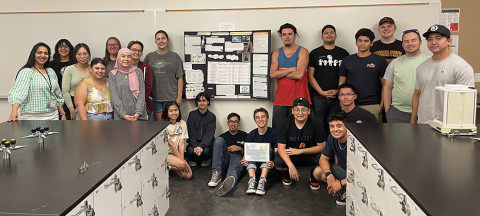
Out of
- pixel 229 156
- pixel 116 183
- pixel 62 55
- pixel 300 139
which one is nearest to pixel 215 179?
pixel 229 156

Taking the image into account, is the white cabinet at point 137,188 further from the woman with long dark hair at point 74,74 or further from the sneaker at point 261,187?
the woman with long dark hair at point 74,74

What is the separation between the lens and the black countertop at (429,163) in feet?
5.41

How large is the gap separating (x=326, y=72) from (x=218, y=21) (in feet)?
4.68

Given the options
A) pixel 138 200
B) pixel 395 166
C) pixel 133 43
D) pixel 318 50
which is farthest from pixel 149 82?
pixel 395 166

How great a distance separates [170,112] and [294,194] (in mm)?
1514

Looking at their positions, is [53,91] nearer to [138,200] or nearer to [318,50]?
[138,200]

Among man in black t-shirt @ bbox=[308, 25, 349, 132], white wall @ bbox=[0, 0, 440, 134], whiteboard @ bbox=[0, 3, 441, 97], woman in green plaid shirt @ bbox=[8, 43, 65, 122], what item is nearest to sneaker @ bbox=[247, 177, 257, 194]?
man in black t-shirt @ bbox=[308, 25, 349, 132]

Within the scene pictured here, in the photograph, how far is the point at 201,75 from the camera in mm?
5289

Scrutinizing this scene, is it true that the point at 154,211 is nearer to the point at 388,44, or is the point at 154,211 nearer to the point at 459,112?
the point at 459,112

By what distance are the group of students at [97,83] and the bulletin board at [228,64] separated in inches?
7.5

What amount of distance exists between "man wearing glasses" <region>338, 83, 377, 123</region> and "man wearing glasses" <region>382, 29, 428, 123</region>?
0.25 metres

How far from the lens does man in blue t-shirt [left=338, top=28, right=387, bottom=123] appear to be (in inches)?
175

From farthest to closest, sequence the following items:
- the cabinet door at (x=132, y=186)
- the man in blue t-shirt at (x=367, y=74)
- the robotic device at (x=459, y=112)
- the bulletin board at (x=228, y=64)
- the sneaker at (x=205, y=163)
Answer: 1. the bulletin board at (x=228, y=64)
2. the sneaker at (x=205, y=163)
3. the man in blue t-shirt at (x=367, y=74)
4. the robotic device at (x=459, y=112)
5. the cabinet door at (x=132, y=186)

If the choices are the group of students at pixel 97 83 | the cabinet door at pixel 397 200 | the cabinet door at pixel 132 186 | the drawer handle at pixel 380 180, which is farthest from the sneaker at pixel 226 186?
the cabinet door at pixel 397 200
